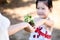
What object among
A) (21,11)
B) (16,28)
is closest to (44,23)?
(16,28)

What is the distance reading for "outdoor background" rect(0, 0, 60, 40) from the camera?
171 inches

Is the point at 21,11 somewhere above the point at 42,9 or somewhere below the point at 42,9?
below

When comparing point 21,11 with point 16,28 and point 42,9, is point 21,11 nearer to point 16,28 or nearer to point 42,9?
point 42,9

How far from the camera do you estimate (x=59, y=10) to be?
214 inches

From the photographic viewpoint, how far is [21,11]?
544cm

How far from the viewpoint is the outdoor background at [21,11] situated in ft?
14.3

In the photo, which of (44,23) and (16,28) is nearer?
(16,28)

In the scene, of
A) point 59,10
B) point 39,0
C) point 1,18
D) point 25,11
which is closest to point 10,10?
point 25,11

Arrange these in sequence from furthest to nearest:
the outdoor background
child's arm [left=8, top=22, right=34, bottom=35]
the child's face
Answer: the outdoor background < the child's face < child's arm [left=8, top=22, right=34, bottom=35]

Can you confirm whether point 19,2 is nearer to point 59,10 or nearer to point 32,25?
point 59,10

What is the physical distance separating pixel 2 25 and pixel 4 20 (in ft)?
0.17

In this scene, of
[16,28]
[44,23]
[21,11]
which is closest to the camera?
[16,28]

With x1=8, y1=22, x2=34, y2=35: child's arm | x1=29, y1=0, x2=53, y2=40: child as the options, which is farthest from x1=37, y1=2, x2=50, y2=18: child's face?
x1=8, y1=22, x2=34, y2=35: child's arm

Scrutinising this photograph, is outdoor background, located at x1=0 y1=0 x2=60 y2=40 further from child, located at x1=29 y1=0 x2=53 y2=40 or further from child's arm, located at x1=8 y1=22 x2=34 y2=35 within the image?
child's arm, located at x1=8 y1=22 x2=34 y2=35
